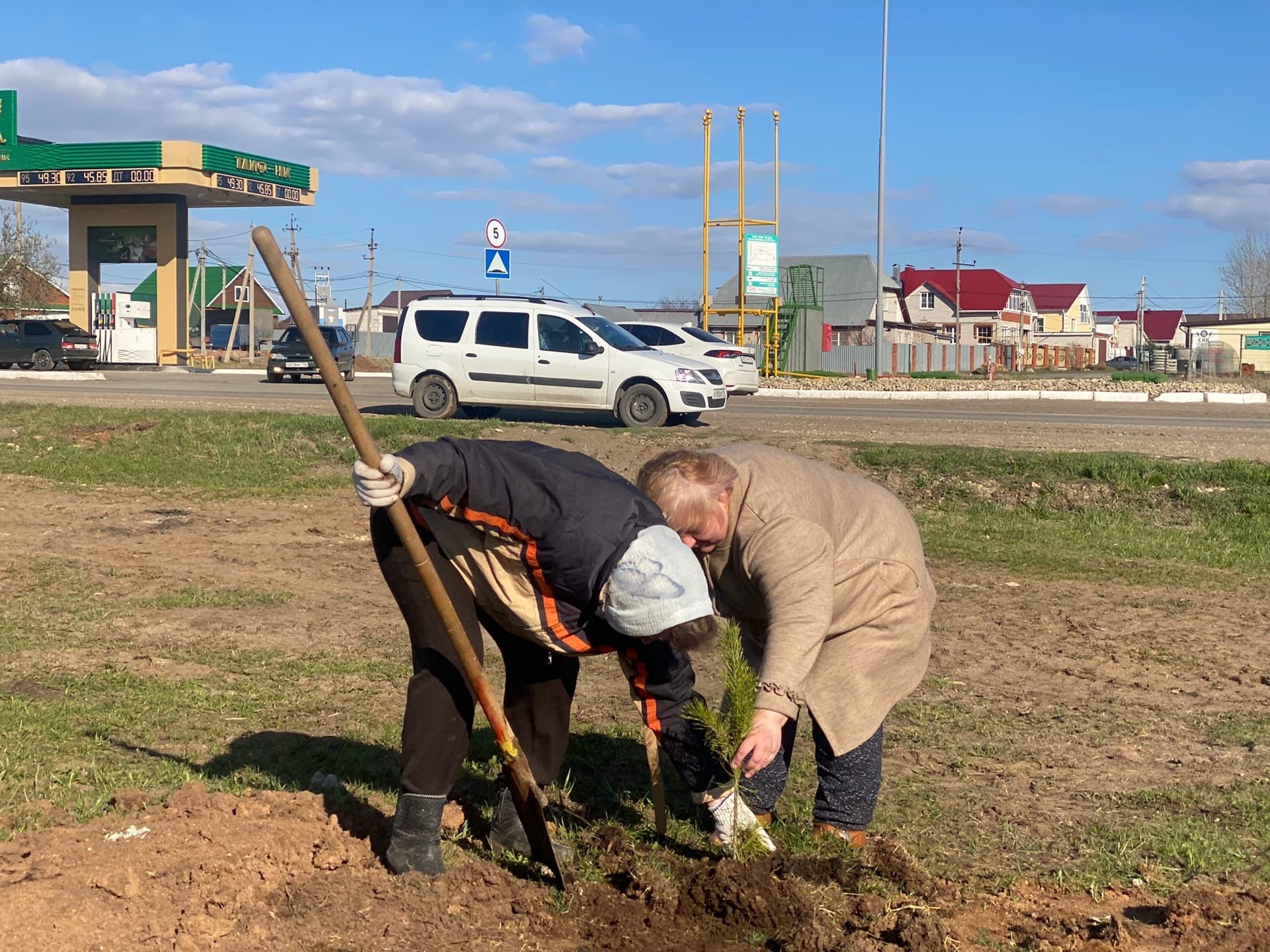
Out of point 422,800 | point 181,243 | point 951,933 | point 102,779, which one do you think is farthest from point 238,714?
point 181,243

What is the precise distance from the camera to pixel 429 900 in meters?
3.55

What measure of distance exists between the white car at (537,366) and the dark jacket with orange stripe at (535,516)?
1339 centimetres

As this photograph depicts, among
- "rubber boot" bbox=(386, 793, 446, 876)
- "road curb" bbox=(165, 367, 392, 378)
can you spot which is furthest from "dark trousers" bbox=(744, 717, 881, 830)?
"road curb" bbox=(165, 367, 392, 378)

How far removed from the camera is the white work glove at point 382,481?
121 inches

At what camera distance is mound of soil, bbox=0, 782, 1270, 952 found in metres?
3.31

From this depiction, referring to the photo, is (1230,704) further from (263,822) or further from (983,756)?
(263,822)

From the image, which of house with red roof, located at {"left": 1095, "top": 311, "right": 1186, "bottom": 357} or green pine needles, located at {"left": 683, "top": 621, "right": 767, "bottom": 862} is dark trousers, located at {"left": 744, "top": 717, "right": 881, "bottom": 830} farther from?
house with red roof, located at {"left": 1095, "top": 311, "right": 1186, "bottom": 357}

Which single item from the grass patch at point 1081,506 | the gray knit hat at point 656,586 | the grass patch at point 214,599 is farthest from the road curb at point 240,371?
the gray knit hat at point 656,586

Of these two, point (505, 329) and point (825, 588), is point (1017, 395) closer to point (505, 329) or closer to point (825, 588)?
point (505, 329)

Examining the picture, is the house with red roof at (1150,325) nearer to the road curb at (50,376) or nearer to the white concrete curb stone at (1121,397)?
the white concrete curb stone at (1121,397)

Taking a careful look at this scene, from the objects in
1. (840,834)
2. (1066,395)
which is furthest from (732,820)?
(1066,395)

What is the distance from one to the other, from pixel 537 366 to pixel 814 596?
1400 cm

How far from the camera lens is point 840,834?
4.01m

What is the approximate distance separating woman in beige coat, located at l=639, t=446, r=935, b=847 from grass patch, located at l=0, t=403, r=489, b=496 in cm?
856
